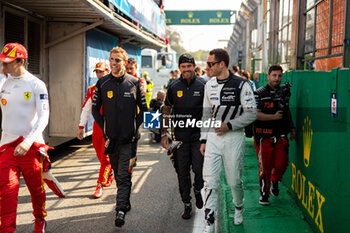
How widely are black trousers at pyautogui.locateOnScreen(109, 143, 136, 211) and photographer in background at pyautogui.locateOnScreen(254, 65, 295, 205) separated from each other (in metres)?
1.86

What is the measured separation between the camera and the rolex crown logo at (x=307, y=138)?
5227 mm

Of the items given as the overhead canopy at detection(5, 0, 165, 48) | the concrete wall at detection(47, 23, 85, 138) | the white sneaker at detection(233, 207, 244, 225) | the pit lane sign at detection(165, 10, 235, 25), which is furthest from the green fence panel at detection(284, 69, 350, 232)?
the pit lane sign at detection(165, 10, 235, 25)

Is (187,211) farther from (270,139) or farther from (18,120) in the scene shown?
(18,120)

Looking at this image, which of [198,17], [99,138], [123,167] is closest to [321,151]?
[123,167]

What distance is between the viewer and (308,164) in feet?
17.2

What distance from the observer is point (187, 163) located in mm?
5641

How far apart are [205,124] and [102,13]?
4.63m

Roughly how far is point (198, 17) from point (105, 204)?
4693cm

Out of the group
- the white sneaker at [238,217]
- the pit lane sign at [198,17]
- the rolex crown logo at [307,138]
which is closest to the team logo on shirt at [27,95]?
the white sneaker at [238,217]

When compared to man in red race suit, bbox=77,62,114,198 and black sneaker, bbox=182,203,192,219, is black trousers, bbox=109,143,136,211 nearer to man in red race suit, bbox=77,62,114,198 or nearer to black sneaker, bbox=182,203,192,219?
black sneaker, bbox=182,203,192,219

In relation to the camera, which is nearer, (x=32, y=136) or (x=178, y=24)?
A: (x=32, y=136)

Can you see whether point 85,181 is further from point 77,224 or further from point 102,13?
point 102,13

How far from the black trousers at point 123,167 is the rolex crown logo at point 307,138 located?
2.20 m

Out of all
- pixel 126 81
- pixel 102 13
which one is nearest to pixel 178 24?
pixel 102 13
